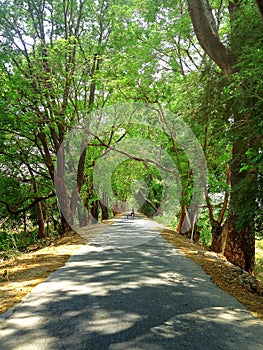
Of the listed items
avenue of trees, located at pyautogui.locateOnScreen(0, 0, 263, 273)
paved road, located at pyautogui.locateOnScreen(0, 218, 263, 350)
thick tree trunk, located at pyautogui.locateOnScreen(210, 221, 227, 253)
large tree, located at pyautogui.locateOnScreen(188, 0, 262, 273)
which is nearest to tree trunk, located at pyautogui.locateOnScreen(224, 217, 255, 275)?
avenue of trees, located at pyautogui.locateOnScreen(0, 0, 263, 273)

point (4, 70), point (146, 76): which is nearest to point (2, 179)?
point (4, 70)

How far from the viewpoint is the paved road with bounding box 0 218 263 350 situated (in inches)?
131

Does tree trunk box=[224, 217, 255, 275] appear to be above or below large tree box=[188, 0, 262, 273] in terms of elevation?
below

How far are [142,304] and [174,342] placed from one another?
3.91 ft

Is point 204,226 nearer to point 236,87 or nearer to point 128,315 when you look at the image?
point 236,87

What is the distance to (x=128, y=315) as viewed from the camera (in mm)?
4031

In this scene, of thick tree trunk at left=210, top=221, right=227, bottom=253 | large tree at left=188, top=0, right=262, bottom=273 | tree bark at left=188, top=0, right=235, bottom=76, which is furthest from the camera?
thick tree trunk at left=210, top=221, right=227, bottom=253

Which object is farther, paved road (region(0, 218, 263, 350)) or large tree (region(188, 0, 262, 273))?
large tree (region(188, 0, 262, 273))

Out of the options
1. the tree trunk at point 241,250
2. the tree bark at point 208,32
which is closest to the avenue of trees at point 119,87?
the tree trunk at point 241,250

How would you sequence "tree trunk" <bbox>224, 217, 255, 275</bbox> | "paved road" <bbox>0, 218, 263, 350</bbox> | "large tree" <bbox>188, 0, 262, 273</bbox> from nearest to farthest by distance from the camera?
"paved road" <bbox>0, 218, 263, 350</bbox>
"large tree" <bbox>188, 0, 262, 273</bbox>
"tree trunk" <bbox>224, 217, 255, 275</bbox>

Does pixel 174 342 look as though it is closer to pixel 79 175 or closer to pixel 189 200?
pixel 189 200

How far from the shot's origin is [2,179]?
17.4 meters

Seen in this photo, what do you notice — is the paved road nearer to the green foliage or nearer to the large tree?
the large tree

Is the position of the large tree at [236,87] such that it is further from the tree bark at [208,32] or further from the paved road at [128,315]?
the paved road at [128,315]
